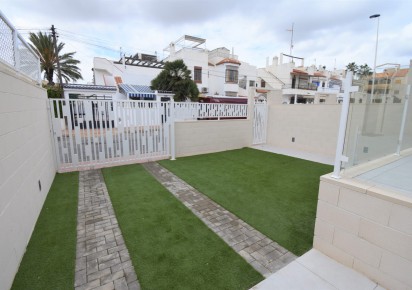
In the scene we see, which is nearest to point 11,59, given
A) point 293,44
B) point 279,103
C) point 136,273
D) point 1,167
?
point 1,167

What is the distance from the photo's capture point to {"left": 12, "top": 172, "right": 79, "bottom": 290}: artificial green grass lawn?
78.4 inches

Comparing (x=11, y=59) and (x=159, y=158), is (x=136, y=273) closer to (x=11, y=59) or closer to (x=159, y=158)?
(x=11, y=59)

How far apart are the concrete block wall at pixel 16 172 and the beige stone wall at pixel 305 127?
324 inches

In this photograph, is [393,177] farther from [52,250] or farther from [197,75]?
[197,75]

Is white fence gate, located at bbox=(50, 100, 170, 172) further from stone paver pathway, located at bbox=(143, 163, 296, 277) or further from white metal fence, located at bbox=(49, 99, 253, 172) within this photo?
stone paver pathway, located at bbox=(143, 163, 296, 277)

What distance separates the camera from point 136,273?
82.3 inches

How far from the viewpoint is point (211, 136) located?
7.79 meters

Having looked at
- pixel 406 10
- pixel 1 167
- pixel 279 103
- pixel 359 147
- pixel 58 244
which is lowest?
pixel 58 244

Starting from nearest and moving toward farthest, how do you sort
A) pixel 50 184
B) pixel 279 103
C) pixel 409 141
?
pixel 409 141 < pixel 50 184 < pixel 279 103

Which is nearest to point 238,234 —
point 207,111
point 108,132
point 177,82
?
point 108,132

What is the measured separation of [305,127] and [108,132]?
23.4ft

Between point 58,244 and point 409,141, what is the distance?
5757 mm

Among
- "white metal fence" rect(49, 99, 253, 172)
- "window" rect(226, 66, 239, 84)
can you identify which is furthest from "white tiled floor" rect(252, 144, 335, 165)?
"window" rect(226, 66, 239, 84)

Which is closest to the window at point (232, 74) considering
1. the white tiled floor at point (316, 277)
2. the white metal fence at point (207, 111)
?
the white metal fence at point (207, 111)
